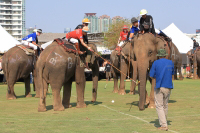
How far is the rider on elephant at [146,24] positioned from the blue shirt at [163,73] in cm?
433

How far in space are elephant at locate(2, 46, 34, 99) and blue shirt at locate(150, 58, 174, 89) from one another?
10342mm

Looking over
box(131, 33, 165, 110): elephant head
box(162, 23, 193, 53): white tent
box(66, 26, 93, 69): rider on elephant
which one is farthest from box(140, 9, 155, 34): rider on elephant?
box(162, 23, 193, 53): white tent

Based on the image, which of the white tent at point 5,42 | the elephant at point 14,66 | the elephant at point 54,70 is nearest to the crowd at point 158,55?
the elephant at point 54,70

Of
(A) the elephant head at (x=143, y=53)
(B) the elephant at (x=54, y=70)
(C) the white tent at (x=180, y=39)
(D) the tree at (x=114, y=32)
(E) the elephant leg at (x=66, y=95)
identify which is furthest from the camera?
(D) the tree at (x=114, y=32)

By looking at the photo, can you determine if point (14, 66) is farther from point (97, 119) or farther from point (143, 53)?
point (97, 119)

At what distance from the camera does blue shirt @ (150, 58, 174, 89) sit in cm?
1125

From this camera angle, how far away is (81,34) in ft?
50.6

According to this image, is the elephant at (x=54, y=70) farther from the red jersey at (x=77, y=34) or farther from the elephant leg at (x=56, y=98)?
the red jersey at (x=77, y=34)

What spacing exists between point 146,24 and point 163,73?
465 centimetres

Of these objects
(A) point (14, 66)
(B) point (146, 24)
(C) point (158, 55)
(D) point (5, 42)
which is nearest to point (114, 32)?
(D) point (5, 42)

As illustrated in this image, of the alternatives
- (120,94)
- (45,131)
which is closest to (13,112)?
(45,131)

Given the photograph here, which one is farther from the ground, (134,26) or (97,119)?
(134,26)

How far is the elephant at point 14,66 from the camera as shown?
20.0 metres

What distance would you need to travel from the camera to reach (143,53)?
1434 centimetres
